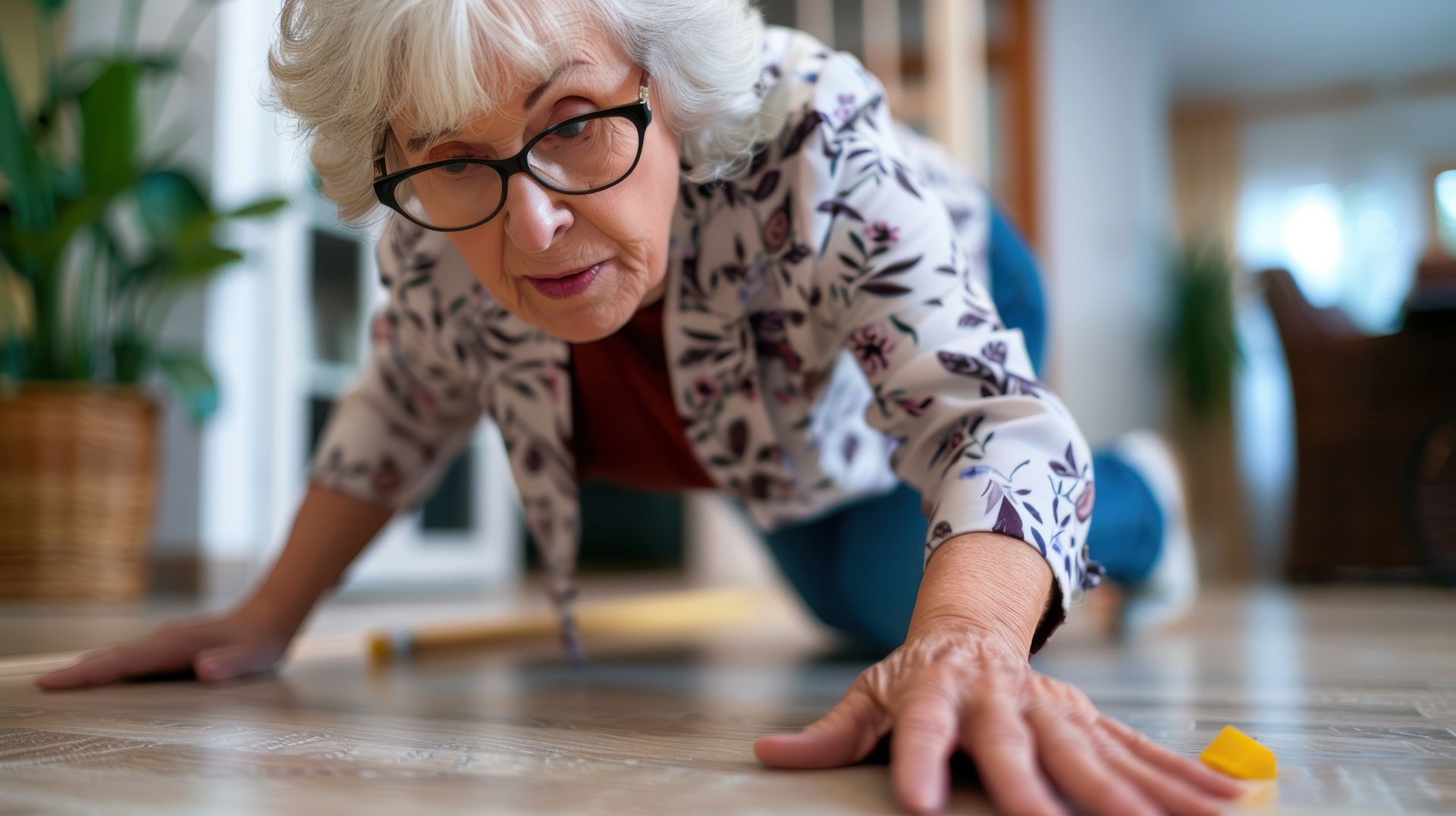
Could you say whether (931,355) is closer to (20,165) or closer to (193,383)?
(193,383)

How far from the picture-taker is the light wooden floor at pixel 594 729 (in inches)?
19.9

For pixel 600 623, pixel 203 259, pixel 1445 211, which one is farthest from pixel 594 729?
pixel 1445 211

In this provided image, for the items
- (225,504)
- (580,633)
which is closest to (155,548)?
(225,504)

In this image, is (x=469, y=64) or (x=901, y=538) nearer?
(x=469, y=64)

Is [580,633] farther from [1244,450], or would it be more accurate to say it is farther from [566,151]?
[1244,450]

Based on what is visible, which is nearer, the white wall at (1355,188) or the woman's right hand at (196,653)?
the woman's right hand at (196,653)

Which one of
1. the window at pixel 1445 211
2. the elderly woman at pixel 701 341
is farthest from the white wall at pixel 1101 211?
the elderly woman at pixel 701 341

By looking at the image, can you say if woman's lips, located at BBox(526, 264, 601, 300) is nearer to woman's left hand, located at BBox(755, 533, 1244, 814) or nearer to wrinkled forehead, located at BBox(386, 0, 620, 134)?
wrinkled forehead, located at BBox(386, 0, 620, 134)

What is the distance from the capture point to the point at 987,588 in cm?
62

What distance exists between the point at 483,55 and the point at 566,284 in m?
0.16

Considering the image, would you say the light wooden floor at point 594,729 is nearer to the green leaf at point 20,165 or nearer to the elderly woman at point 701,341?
the elderly woman at point 701,341

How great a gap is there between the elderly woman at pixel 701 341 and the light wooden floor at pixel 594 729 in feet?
0.18

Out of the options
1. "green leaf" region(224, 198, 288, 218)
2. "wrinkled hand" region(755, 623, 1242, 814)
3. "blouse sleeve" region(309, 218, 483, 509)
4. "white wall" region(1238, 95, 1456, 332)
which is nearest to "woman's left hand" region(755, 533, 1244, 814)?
"wrinkled hand" region(755, 623, 1242, 814)

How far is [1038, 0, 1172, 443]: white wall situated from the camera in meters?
4.08
